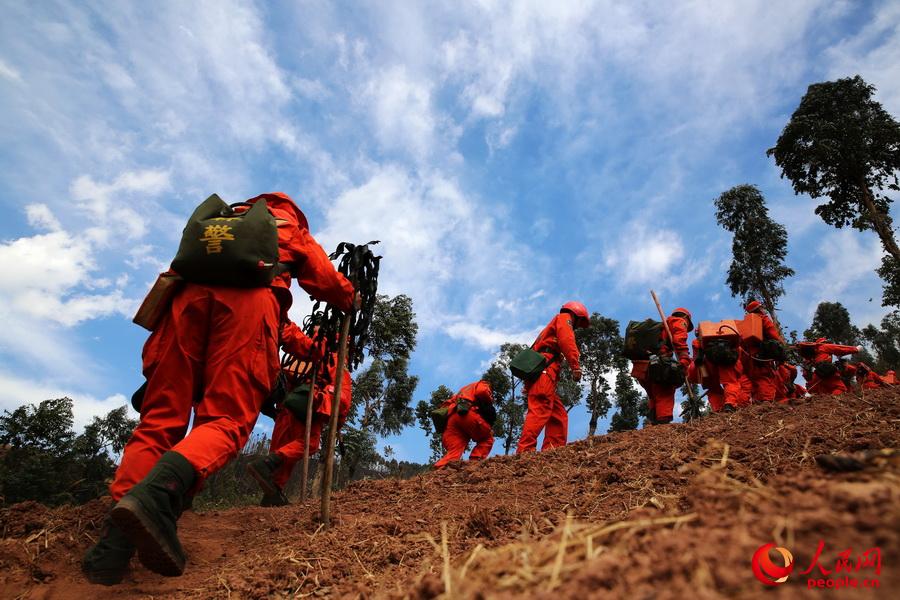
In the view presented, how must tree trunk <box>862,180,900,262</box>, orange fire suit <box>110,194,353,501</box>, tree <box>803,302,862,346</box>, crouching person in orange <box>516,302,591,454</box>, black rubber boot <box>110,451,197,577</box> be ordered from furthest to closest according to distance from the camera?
1. tree <box>803,302,862,346</box>
2. tree trunk <box>862,180,900,262</box>
3. crouching person in orange <box>516,302,591,454</box>
4. orange fire suit <box>110,194,353,501</box>
5. black rubber boot <box>110,451,197,577</box>

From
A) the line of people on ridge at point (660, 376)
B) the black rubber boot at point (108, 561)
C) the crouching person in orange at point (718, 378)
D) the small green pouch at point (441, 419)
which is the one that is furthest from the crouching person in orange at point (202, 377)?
the crouching person in orange at point (718, 378)

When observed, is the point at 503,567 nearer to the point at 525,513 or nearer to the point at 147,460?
the point at 525,513

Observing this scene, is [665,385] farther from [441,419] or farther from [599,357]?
[599,357]

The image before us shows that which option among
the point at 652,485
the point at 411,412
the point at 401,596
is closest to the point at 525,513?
the point at 652,485

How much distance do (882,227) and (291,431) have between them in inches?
773

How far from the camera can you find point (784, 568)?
28.9 inches

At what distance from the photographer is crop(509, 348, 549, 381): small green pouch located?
6.50 meters

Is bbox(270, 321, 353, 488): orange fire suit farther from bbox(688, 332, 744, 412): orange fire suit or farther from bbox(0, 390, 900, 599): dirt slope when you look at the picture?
bbox(688, 332, 744, 412): orange fire suit

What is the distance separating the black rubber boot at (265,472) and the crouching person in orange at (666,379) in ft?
18.5

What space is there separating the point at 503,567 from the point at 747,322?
29.3 ft

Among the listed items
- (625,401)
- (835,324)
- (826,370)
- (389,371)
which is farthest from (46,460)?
(835,324)

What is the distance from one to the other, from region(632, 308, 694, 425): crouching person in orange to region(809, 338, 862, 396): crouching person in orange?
4.29 metres

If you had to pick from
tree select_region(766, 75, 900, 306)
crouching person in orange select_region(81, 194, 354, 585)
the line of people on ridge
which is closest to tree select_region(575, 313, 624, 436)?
tree select_region(766, 75, 900, 306)

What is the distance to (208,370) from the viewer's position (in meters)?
2.55
